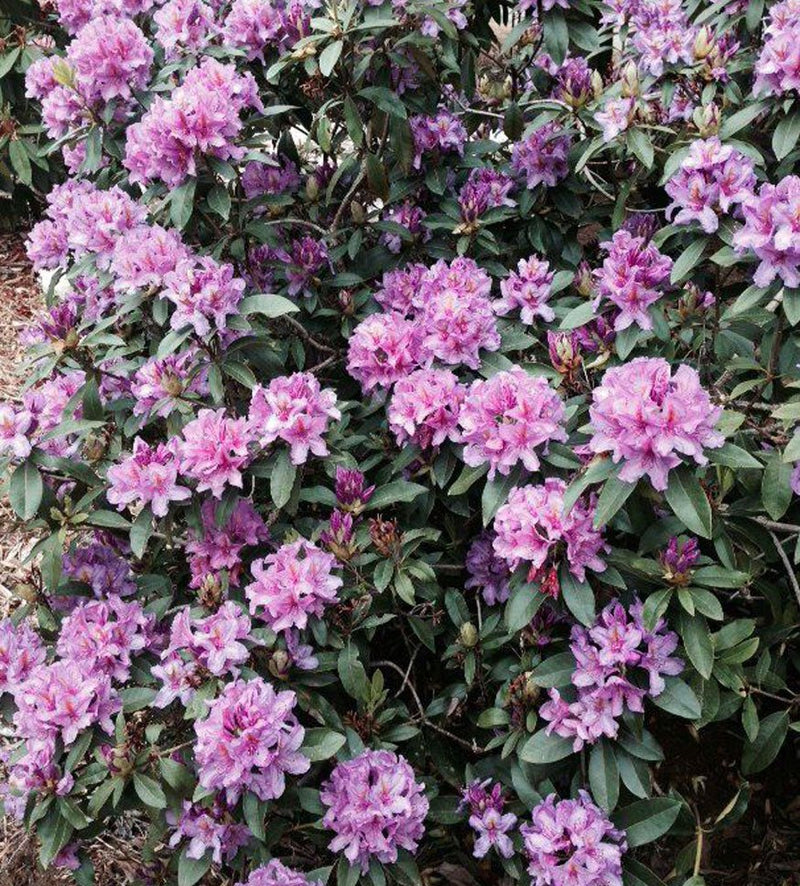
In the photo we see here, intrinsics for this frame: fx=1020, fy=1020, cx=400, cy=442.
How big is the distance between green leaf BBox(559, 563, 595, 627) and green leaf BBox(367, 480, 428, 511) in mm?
363

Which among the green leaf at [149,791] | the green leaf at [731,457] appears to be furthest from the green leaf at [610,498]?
the green leaf at [149,791]

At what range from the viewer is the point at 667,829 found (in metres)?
1.75

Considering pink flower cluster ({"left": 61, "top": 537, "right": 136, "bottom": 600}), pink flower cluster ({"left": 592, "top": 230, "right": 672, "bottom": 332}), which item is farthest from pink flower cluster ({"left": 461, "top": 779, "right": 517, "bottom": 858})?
pink flower cluster ({"left": 592, "top": 230, "right": 672, "bottom": 332})

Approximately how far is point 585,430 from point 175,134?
0.98 m

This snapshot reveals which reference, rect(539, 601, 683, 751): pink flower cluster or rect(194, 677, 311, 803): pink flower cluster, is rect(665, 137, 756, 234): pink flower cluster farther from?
rect(194, 677, 311, 803): pink flower cluster

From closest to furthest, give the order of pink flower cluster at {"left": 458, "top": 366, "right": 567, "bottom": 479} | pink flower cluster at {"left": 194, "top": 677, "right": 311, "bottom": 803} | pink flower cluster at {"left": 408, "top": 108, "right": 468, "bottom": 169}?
pink flower cluster at {"left": 194, "top": 677, "right": 311, "bottom": 803} < pink flower cluster at {"left": 458, "top": 366, "right": 567, "bottom": 479} < pink flower cluster at {"left": 408, "top": 108, "right": 468, "bottom": 169}

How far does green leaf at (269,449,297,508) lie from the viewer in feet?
6.05

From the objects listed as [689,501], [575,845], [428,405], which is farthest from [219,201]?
[575,845]

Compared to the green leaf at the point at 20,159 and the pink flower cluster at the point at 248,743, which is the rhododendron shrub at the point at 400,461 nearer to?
the pink flower cluster at the point at 248,743

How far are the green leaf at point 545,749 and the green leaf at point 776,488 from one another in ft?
1.78

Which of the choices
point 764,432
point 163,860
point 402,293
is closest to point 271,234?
point 402,293

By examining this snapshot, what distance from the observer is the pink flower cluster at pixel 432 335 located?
2084 millimetres

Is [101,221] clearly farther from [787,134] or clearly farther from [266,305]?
[787,134]

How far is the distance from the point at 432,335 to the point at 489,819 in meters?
0.95
